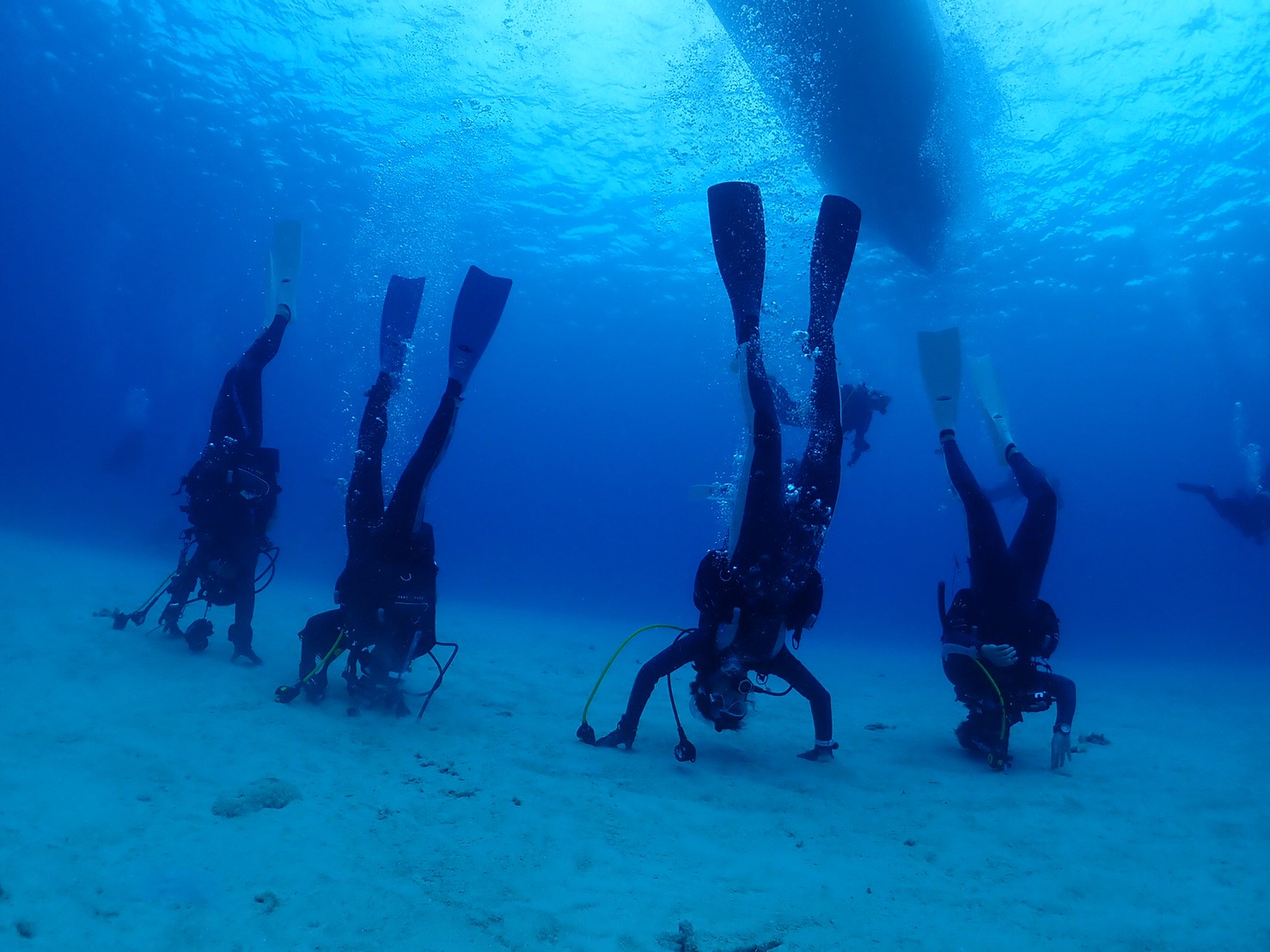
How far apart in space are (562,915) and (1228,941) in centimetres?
281

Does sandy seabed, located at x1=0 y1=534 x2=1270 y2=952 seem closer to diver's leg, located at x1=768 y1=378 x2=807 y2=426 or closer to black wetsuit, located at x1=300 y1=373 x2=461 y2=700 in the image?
black wetsuit, located at x1=300 y1=373 x2=461 y2=700

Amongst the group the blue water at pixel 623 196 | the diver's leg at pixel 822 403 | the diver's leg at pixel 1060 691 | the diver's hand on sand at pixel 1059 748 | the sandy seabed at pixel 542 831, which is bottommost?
the sandy seabed at pixel 542 831

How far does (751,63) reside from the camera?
12.6 metres

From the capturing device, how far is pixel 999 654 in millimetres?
5141

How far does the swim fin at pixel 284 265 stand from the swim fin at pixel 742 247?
5.51 meters

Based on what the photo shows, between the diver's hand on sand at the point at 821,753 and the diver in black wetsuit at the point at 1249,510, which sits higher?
the diver in black wetsuit at the point at 1249,510

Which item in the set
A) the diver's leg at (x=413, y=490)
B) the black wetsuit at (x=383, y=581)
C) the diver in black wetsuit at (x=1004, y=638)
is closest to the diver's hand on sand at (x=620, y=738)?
the black wetsuit at (x=383, y=581)

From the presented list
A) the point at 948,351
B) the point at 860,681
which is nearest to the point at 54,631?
the point at 948,351

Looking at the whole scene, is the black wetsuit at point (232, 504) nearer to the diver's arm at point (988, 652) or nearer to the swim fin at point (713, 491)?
the swim fin at point (713, 491)

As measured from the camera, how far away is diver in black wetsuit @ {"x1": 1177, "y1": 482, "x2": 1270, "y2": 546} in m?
16.3

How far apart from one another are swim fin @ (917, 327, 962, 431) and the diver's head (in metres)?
4.38

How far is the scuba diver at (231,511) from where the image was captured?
636 centimetres

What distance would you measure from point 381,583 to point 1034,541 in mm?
5755

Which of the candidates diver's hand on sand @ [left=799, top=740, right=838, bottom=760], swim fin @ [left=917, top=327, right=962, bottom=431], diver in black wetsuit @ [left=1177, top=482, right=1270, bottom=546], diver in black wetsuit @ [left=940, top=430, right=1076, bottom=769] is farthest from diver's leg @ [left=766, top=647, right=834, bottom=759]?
diver in black wetsuit @ [left=1177, top=482, right=1270, bottom=546]
